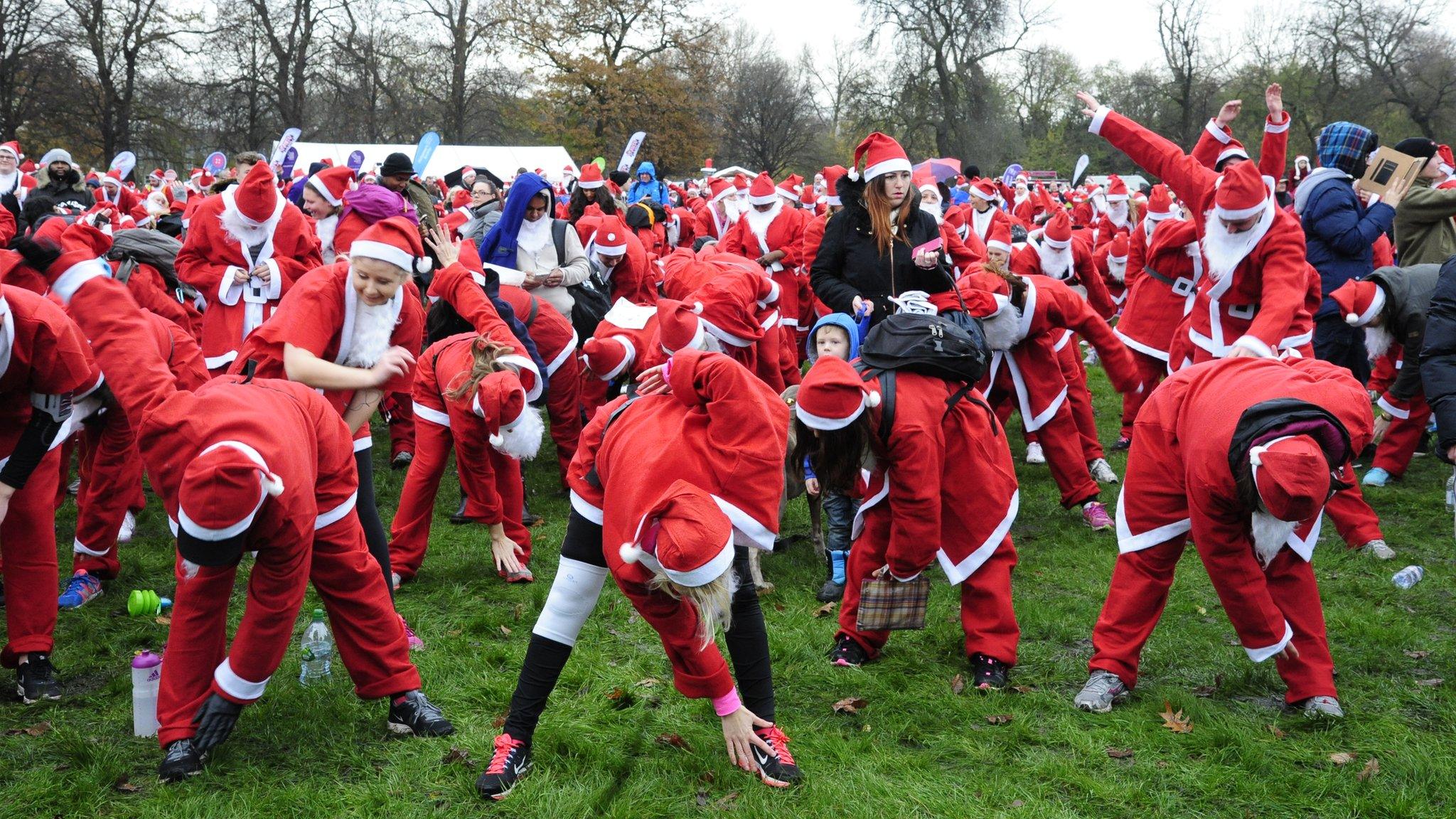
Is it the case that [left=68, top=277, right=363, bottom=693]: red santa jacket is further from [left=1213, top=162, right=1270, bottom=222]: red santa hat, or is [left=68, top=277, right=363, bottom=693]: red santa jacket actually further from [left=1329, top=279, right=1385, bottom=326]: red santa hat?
[left=1329, top=279, right=1385, bottom=326]: red santa hat

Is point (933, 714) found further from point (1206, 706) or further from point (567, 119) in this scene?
point (567, 119)

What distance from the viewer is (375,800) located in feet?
12.9

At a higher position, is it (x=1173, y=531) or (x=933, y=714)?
(x=1173, y=531)

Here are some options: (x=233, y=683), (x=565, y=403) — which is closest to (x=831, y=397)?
(x=233, y=683)

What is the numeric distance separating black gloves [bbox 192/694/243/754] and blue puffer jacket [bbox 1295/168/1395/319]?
6811mm

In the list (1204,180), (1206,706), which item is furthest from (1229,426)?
(1204,180)

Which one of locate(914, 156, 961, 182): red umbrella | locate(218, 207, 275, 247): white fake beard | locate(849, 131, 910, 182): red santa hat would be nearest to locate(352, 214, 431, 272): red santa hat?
locate(849, 131, 910, 182): red santa hat

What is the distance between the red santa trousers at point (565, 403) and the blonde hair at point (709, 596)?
437 centimetres

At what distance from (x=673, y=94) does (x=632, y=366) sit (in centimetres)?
3564

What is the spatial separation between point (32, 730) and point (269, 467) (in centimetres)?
192

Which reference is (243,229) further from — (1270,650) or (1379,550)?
(1379,550)

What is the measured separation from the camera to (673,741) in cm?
436

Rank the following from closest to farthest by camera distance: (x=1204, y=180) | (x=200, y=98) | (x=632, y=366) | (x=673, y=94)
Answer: (x=1204, y=180) → (x=632, y=366) → (x=200, y=98) → (x=673, y=94)

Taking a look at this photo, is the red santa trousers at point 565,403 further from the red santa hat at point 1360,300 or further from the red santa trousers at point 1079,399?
the red santa hat at point 1360,300
